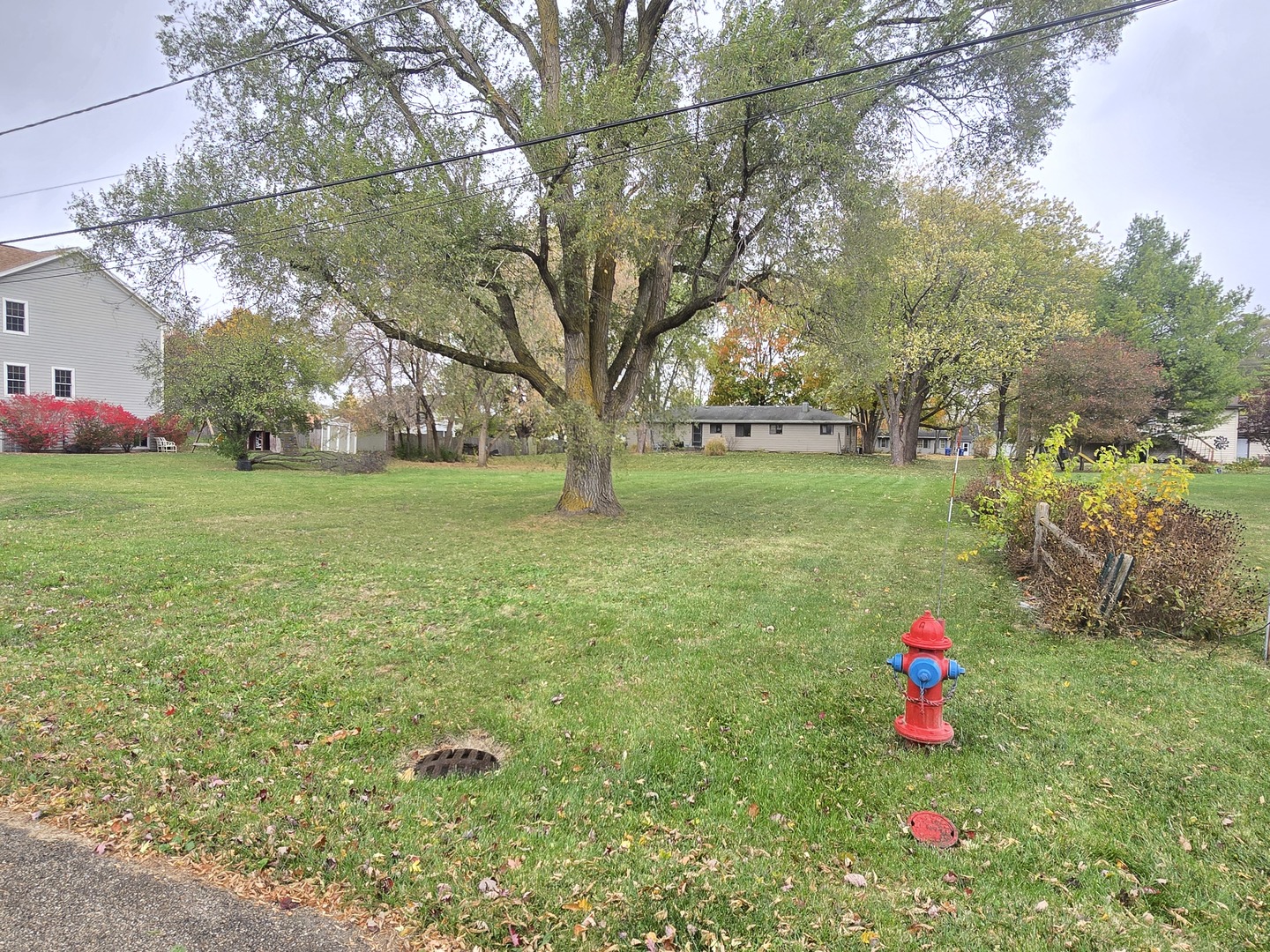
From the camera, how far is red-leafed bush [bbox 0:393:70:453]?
898 inches

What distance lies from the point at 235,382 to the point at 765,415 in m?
30.1

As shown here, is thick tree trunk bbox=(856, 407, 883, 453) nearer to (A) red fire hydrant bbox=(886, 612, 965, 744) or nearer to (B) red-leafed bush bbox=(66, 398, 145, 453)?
(B) red-leafed bush bbox=(66, 398, 145, 453)

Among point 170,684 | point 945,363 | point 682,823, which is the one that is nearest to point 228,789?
point 170,684

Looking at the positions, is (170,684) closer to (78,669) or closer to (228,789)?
(78,669)

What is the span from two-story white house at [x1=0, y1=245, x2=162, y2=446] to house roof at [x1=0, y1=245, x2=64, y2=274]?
→ 2 centimetres

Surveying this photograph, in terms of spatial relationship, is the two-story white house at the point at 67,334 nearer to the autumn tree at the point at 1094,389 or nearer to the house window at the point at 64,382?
the house window at the point at 64,382

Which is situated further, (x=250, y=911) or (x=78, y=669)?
(x=78, y=669)

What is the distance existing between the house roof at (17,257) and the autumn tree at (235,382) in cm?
733

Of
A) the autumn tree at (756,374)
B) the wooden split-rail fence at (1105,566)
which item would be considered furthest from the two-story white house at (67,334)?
the autumn tree at (756,374)

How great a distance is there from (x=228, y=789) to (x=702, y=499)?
1345cm

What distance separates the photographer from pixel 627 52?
39.9 feet

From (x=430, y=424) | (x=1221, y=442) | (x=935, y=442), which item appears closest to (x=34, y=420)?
(x=430, y=424)

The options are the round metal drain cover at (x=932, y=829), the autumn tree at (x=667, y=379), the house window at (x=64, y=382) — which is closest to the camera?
the round metal drain cover at (x=932, y=829)

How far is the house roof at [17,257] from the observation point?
81.0 feet
